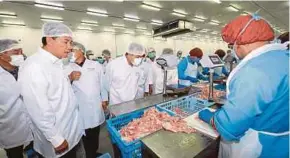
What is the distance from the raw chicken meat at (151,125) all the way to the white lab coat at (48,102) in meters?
0.54

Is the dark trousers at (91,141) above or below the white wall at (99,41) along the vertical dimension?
below

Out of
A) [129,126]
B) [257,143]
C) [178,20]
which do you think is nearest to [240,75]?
[257,143]

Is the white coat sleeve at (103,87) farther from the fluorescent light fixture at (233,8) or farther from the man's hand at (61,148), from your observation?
the fluorescent light fixture at (233,8)

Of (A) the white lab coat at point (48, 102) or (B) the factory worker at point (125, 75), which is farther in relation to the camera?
(B) the factory worker at point (125, 75)

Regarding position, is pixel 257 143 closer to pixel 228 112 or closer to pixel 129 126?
pixel 228 112

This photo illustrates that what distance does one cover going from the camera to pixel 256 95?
0.94 meters

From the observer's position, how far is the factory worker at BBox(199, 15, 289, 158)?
3.10 ft

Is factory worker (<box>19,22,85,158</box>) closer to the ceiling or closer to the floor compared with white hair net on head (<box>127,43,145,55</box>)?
closer to the floor

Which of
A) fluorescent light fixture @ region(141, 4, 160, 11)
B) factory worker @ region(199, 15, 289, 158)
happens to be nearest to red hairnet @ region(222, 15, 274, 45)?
factory worker @ region(199, 15, 289, 158)

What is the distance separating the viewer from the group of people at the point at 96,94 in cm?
97

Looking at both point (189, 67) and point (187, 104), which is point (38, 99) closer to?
point (187, 104)

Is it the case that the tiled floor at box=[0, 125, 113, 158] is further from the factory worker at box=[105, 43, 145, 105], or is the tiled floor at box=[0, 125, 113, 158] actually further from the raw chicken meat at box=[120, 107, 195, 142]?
the raw chicken meat at box=[120, 107, 195, 142]

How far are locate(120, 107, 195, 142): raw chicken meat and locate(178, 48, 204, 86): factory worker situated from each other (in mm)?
2211

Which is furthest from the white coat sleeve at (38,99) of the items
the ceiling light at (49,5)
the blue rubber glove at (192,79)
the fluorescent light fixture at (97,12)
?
the fluorescent light fixture at (97,12)
